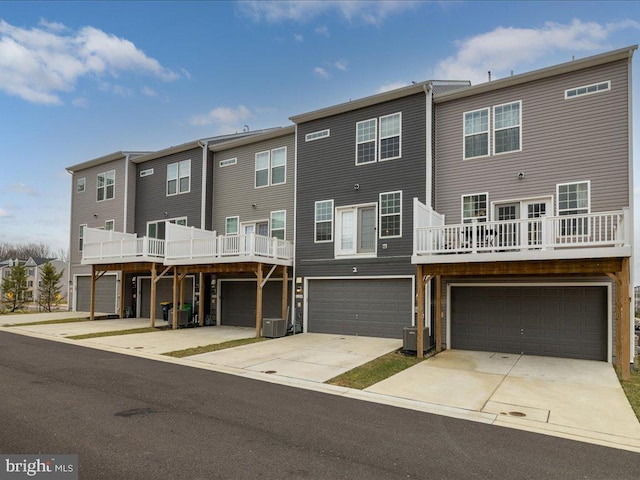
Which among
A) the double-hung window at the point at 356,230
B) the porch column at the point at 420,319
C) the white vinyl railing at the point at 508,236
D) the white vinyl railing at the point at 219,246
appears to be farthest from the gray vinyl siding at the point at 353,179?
the white vinyl railing at the point at 508,236

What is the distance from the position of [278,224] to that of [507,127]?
31.0 feet

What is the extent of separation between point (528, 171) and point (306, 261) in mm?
8358

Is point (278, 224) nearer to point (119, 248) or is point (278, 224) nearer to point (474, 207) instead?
point (119, 248)

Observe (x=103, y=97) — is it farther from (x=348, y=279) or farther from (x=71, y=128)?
(x=348, y=279)

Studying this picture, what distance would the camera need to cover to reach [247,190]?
19.0 metres

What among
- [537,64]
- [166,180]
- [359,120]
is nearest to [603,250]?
[537,64]

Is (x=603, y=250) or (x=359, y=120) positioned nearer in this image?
(x=603, y=250)

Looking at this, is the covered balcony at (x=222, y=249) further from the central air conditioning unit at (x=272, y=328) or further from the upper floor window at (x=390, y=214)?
the upper floor window at (x=390, y=214)

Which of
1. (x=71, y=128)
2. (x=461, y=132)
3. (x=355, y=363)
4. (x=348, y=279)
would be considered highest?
(x=71, y=128)

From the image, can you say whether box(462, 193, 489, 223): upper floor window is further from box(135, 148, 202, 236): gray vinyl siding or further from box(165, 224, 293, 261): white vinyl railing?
box(135, 148, 202, 236): gray vinyl siding

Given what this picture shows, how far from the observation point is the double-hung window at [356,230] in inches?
601

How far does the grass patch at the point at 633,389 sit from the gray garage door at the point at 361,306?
244 inches

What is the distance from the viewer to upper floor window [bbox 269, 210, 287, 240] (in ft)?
57.8

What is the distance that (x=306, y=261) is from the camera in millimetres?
16359
